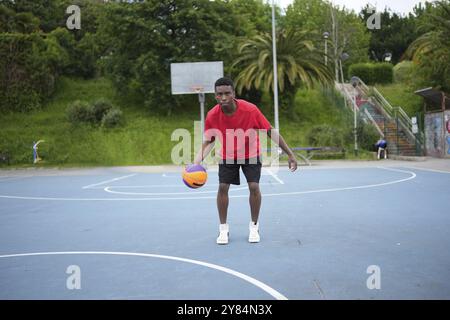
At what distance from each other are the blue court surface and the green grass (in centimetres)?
1368

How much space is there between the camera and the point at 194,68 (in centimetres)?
1778

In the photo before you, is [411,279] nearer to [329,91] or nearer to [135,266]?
[135,266]

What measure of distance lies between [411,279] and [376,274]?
0.26m

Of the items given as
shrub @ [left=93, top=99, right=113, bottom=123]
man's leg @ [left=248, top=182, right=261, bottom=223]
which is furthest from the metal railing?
man's leg @ [left=248, top=182, right=261, bottom=223]

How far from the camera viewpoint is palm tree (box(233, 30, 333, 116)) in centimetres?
2431

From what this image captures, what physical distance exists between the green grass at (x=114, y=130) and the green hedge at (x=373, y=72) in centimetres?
593

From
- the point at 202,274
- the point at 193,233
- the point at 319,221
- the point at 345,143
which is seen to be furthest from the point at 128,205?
the point at 345,143

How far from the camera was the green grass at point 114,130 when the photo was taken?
21797 millimetres

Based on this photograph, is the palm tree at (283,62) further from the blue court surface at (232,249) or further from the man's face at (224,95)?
the man's face at (224,95)

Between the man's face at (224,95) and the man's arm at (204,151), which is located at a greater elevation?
the man's face at (224,95)

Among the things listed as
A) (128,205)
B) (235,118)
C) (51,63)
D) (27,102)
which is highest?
(51,63)

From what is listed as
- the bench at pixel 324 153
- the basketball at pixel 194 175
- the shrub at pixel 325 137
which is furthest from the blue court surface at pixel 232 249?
the shrub at pixel 325 137

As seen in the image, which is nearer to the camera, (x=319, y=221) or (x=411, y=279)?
(x=411, y=279)
